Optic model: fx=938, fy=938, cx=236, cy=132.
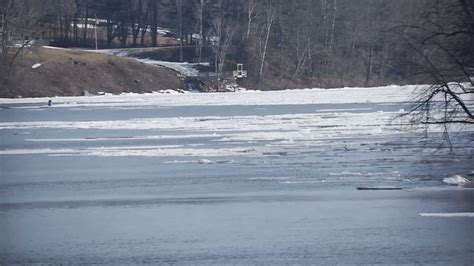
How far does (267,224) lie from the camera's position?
1653 centimetres

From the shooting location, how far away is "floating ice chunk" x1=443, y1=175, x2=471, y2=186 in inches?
829

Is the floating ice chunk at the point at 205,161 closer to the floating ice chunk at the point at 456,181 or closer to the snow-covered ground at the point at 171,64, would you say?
the floating ice chunk at the point at 456,181

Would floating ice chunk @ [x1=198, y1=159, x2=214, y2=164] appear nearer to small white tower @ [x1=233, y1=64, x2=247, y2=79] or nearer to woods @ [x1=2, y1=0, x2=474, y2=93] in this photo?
woods @ [x1=2, y1=0, x2=474, y2=93]

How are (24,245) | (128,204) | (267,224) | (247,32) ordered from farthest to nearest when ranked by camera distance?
(247,32), (128,204), (267,224), (24,245)

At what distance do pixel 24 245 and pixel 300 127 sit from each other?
22.7m

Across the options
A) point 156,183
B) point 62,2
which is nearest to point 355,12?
point 62,2

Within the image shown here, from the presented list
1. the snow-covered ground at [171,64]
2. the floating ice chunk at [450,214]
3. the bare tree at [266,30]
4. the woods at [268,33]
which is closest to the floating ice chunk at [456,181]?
the floating ice chunk at [450,214]

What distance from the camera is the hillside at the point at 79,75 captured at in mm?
73812

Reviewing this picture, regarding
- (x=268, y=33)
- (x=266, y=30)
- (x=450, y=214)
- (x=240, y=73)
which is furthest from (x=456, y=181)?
(x=266, y=30)

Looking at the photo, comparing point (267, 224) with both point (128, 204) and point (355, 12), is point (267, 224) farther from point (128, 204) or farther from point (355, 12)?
point (355, 12)

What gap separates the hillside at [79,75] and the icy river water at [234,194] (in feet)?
114

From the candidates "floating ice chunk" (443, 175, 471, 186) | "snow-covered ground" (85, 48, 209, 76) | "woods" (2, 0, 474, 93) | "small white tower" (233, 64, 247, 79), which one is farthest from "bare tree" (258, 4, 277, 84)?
"floating ice chunk" (443, 175, 471, 186)

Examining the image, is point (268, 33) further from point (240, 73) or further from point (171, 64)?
point (171, 64)

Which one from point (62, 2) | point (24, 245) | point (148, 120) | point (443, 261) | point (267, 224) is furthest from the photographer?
point (62, 2)
